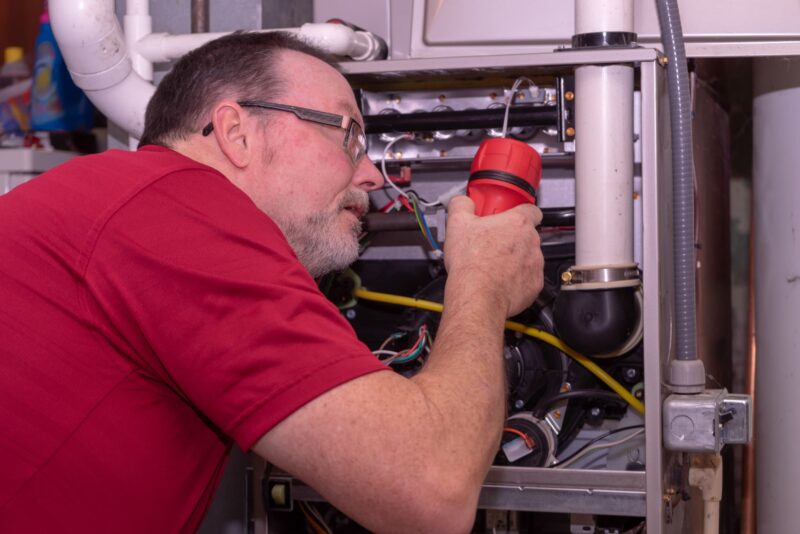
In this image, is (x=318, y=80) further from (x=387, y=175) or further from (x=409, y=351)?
(x=409, y=351)

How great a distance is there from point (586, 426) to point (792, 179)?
53cm

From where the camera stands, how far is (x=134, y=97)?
1477 mm

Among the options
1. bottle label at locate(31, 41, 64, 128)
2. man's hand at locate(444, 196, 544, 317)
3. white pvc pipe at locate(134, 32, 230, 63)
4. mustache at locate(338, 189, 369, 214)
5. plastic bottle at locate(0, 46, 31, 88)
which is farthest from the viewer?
plastic bottle at locate(0, 46, 31, 88)

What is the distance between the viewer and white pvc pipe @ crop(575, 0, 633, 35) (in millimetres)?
1287

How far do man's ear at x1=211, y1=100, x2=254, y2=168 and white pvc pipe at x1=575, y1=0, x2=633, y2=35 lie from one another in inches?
18.8

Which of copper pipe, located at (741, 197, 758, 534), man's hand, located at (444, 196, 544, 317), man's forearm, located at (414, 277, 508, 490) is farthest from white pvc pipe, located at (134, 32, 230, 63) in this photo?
copper pipe, located at (741, 197, 758, 534)

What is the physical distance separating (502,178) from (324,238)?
241 millimetres

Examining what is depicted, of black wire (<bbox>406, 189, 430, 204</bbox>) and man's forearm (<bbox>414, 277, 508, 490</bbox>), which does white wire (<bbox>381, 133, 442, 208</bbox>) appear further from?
man's forearm (<bbox>414, 277, 508, 490</bbox>)

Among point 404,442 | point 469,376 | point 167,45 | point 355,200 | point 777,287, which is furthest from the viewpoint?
Result: point 777,287

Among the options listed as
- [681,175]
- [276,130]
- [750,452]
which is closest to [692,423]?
[681,175]

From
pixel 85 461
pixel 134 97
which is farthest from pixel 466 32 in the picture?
pixel 85 461

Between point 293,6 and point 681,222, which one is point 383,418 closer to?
point 681,222

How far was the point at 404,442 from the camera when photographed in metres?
0.84

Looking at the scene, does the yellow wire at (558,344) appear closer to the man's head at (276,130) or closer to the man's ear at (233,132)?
the man's head at (276,130)
